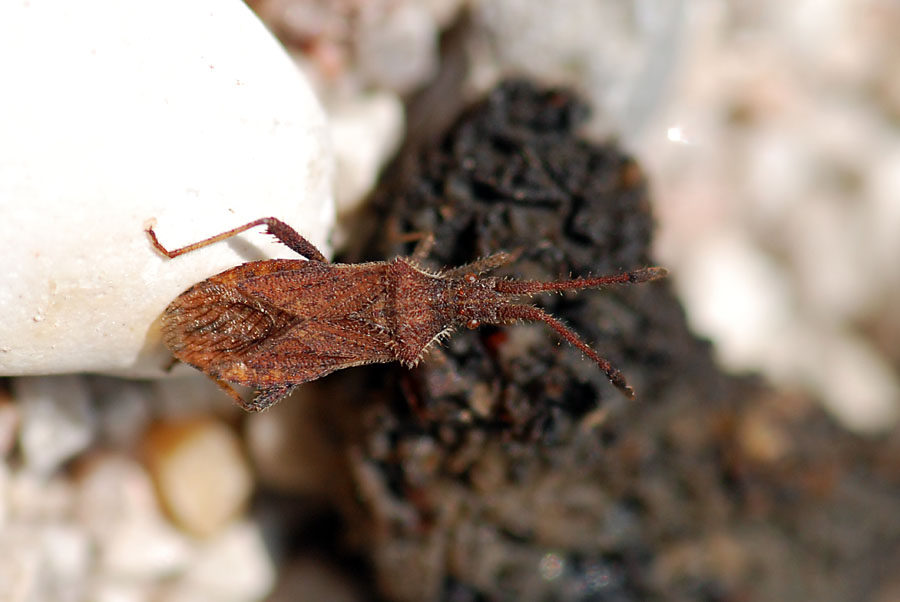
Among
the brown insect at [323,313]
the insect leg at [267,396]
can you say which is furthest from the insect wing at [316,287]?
the insect leg at [267,396]

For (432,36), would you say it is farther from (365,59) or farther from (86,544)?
(86,544)

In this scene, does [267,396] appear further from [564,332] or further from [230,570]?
[230,570]

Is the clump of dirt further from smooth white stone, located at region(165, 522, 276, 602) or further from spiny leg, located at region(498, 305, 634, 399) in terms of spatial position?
smooth white stone, located at region(165, 522, 276, 602)

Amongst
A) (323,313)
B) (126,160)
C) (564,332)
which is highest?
(564,332)

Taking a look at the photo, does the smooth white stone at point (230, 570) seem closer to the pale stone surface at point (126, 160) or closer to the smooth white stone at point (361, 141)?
the pale stone surface at point (126, 160)

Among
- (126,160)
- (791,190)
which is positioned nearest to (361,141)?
(126,160)

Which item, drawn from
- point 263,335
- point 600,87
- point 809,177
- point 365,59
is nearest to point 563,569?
point 263,335
